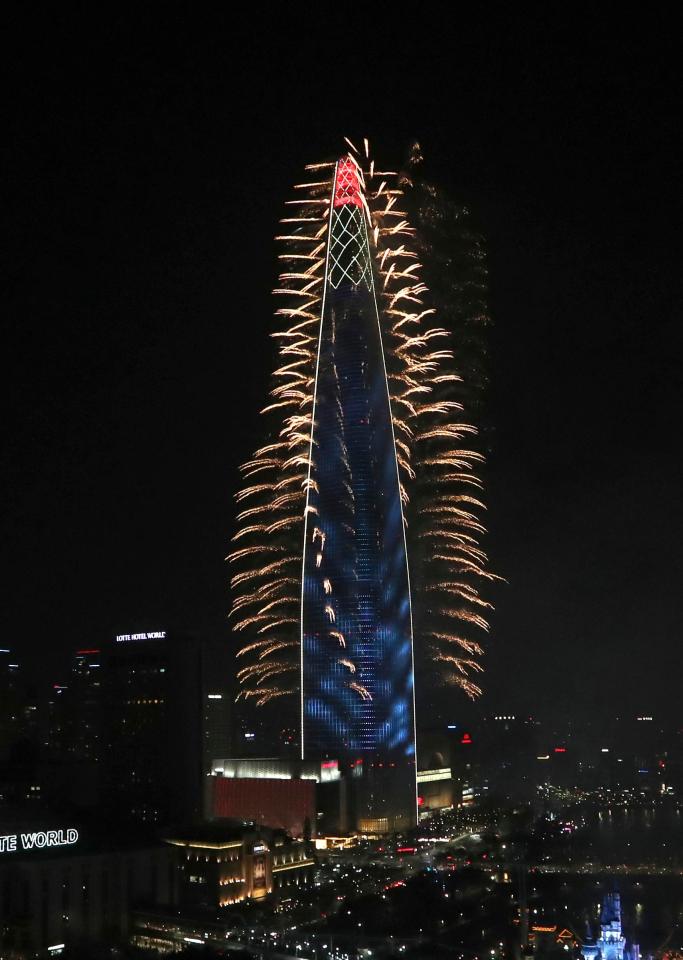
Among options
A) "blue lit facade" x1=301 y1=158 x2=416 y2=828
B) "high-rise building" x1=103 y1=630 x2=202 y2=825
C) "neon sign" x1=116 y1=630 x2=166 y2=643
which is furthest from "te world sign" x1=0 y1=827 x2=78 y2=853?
"blue lit facade" x1=301 y1=158 x2=416 y2=828

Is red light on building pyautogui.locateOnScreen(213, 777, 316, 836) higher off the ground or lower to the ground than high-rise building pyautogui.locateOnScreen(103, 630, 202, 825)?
lower

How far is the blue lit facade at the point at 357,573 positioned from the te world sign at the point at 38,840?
972 inches

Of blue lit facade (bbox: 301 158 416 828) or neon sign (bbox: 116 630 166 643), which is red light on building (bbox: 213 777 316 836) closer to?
blue lit facade (bbox: 301 158 416 828)

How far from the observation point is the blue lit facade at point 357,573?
63312mm

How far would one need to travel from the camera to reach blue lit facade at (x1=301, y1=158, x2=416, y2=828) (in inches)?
2493

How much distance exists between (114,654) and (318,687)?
40.2ft

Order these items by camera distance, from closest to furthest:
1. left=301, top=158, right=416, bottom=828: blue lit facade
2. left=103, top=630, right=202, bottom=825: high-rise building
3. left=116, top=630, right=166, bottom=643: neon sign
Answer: left=301, top=158, right=416, bottom=828: blue lit facade
left=103, top=630, right=202, bottom=825: high-rise building
left=116, top=630, right=166, bottom=643: neon sign

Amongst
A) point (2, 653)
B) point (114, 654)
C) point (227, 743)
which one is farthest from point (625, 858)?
point (2, 653)

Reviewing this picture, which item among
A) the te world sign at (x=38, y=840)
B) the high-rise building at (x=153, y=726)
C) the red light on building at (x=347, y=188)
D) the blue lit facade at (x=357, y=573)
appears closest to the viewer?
the te world sign at (x=38, y=840)

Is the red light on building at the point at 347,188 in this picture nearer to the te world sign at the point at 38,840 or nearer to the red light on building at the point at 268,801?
the te world sign at the point at 38,840

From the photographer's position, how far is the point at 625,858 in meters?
60.9

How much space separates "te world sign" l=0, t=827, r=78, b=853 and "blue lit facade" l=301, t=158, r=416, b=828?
24698mm

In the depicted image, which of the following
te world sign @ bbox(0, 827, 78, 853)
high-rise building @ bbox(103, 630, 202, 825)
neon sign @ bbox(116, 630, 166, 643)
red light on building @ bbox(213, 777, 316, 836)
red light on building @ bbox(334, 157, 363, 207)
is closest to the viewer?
te world sign @ bbox(0, 827, 78, 853)

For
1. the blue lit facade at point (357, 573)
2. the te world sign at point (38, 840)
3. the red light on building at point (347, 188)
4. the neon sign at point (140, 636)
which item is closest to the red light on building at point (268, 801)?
the blue lit facade at point (357, 573)
